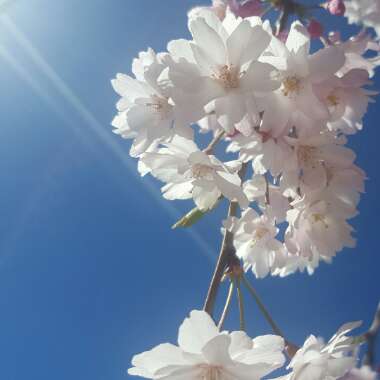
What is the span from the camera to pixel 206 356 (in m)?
1.04

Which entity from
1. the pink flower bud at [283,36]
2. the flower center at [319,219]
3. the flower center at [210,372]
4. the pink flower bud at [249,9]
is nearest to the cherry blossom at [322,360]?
the flower center at [210,372]

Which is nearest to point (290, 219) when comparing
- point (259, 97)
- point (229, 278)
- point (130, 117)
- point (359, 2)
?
point (229, 278)

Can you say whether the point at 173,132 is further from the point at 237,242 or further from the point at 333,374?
the point at 333,374

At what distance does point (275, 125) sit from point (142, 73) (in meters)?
0.43

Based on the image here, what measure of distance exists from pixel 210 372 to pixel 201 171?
496mm

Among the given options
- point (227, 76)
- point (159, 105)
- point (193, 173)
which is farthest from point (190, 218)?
point (227, 76)

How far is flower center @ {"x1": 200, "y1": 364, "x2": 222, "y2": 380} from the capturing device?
1.08m

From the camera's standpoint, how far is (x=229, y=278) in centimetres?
135

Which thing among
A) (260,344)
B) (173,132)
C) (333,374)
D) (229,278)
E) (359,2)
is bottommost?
(333,374)

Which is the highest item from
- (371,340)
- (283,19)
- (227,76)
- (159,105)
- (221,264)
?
(283,19)

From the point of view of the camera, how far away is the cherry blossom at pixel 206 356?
1.03 metres

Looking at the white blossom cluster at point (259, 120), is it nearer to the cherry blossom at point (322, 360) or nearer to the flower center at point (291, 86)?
the flower center at point (291, 86)

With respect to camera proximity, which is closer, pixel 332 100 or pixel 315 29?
pixel 332 100

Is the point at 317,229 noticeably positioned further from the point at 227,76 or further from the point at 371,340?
the point at 227,76
